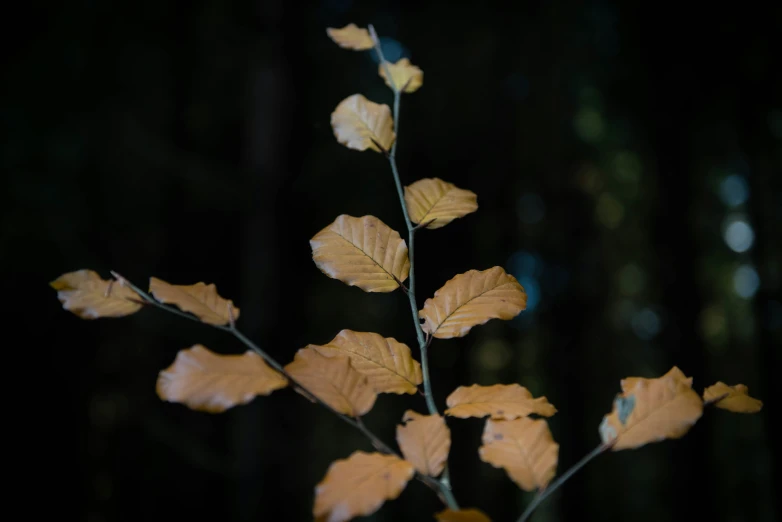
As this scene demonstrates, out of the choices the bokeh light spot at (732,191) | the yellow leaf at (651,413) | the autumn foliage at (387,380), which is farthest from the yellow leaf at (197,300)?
the bokeh light spot at (732,191)

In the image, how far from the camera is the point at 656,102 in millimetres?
3471

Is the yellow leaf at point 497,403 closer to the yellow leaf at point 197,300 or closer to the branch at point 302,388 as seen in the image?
the branch at point 302,388

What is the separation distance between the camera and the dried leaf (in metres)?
0.41

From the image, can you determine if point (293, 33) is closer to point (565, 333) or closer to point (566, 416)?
point (565, 333)

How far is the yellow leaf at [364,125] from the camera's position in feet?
1.40

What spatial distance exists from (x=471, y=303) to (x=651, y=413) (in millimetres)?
146

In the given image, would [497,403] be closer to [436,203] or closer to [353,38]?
[436,203]

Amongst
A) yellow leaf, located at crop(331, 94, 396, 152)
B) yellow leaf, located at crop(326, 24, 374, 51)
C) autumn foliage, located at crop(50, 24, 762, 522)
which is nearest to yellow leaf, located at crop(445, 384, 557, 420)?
autumn foliage, located at crop(50, 24, 762, 522)

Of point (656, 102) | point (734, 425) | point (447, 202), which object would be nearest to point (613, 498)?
point (734, 425)

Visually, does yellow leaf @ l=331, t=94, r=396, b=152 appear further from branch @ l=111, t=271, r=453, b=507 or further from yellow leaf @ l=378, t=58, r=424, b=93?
branch @ l=111, t=271, r=453, b=507

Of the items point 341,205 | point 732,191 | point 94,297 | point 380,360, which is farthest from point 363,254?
point 732,191

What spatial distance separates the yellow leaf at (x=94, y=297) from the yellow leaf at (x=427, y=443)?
0.20 m

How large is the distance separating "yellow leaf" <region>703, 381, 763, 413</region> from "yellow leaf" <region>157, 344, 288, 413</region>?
0.96 ft

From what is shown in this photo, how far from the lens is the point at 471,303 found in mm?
384
